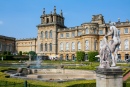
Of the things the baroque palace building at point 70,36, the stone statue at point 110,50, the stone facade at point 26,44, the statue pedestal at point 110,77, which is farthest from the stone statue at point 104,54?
the stone facade at point 26,44

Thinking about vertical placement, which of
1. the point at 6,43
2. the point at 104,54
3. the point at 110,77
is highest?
the point at 6,43

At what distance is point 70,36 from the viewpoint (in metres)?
61.1

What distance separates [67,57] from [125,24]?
19604 millimetres

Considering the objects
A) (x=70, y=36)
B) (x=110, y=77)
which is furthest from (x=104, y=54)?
(x=70, y=36)

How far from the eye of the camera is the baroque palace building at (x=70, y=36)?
52406 millimetres

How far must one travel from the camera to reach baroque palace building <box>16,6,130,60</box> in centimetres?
5241

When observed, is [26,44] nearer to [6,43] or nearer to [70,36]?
[6,43]

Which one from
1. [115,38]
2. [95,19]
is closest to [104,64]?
[115,38]

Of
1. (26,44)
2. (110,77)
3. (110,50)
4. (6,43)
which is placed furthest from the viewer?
(26,44)

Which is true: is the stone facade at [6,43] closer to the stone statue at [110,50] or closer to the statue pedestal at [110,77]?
the stone statue at [110,50]

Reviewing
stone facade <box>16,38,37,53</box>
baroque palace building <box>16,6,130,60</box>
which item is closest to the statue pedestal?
baroque palace building <box>16,6,130,60</box>

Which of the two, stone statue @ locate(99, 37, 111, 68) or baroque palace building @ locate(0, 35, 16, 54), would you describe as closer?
stone statue @ locate(99, 37, 111, 68)

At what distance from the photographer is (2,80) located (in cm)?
1199

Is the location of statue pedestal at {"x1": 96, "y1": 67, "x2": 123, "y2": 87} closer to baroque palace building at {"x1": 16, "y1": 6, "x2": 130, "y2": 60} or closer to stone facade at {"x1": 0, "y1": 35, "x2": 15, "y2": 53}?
baroque palace building at {"x1": 16, "y1": 6, "x2": 130, "y2": 60}
